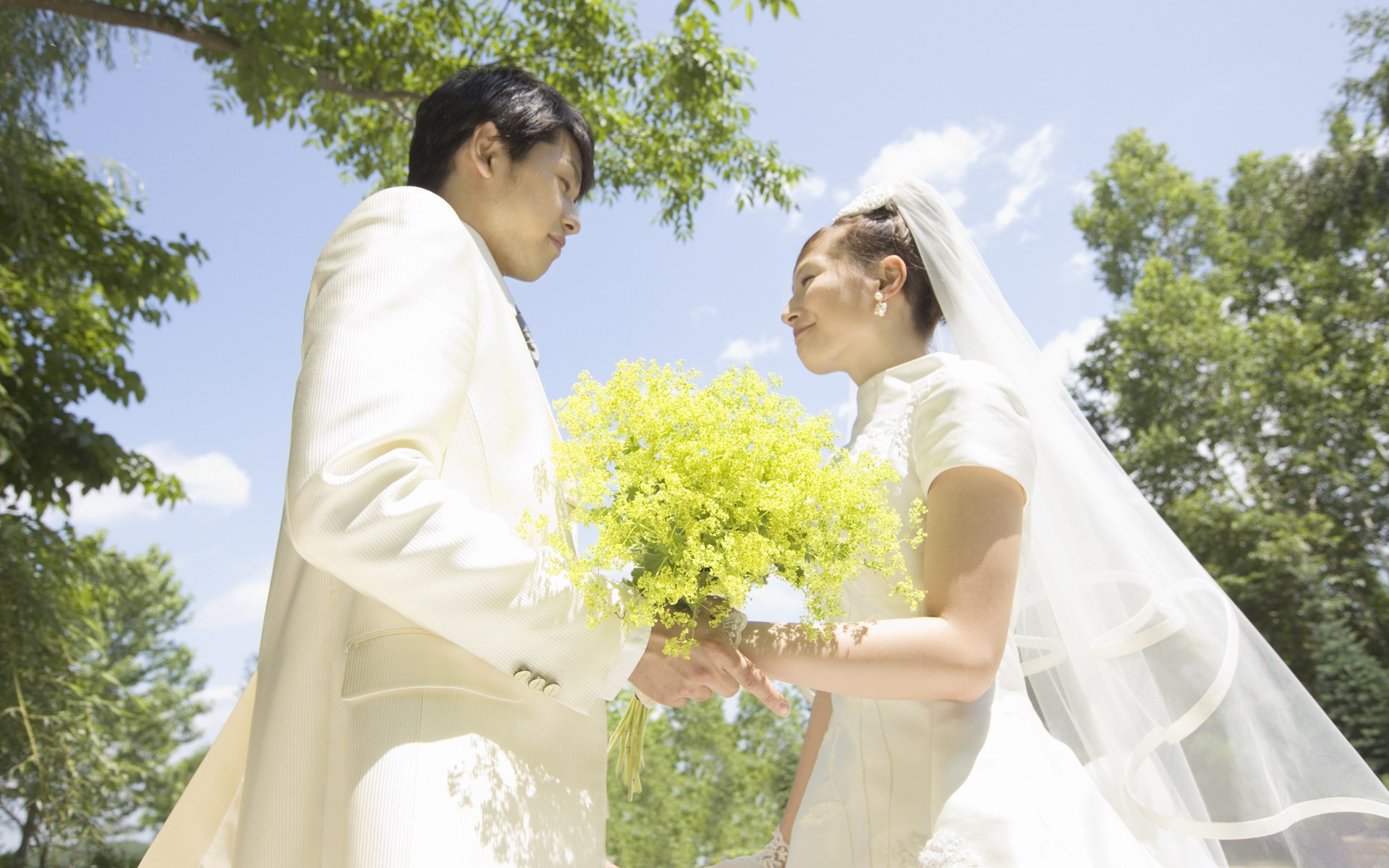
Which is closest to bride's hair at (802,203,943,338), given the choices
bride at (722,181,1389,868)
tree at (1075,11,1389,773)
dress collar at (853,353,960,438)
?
bride at (722,181,1389,868)

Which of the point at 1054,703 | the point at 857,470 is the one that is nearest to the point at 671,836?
the point at 1054,703

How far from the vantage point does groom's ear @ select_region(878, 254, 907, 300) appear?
8.14 feet

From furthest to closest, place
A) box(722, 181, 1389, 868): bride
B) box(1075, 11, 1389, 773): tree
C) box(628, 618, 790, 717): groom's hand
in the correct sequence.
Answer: box(1075, 11, 1389, 773): tree, box(722, 181, 1389, 868): bride, box(628, 618, 790, 717): groom's hand

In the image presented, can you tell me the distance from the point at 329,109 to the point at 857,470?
8.04 metres

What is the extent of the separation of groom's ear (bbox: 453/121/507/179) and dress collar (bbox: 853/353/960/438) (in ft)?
3.64

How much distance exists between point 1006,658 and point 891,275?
41.8 inches

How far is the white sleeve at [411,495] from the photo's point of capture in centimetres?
143

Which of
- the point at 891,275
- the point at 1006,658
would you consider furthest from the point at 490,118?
the point at 1006,658

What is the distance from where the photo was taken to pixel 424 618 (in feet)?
4.83

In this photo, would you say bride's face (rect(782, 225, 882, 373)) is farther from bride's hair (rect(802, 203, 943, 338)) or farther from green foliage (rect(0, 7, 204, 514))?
green foliage (rect(0, 7, 204, 514))

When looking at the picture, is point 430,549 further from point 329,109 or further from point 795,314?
point 329,109

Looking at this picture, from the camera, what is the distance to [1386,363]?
74.3 feet

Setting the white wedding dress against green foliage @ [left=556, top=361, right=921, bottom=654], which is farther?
the white wedding dress

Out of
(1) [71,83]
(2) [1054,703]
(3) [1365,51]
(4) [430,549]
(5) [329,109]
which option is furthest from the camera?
(3) [1365,51]
